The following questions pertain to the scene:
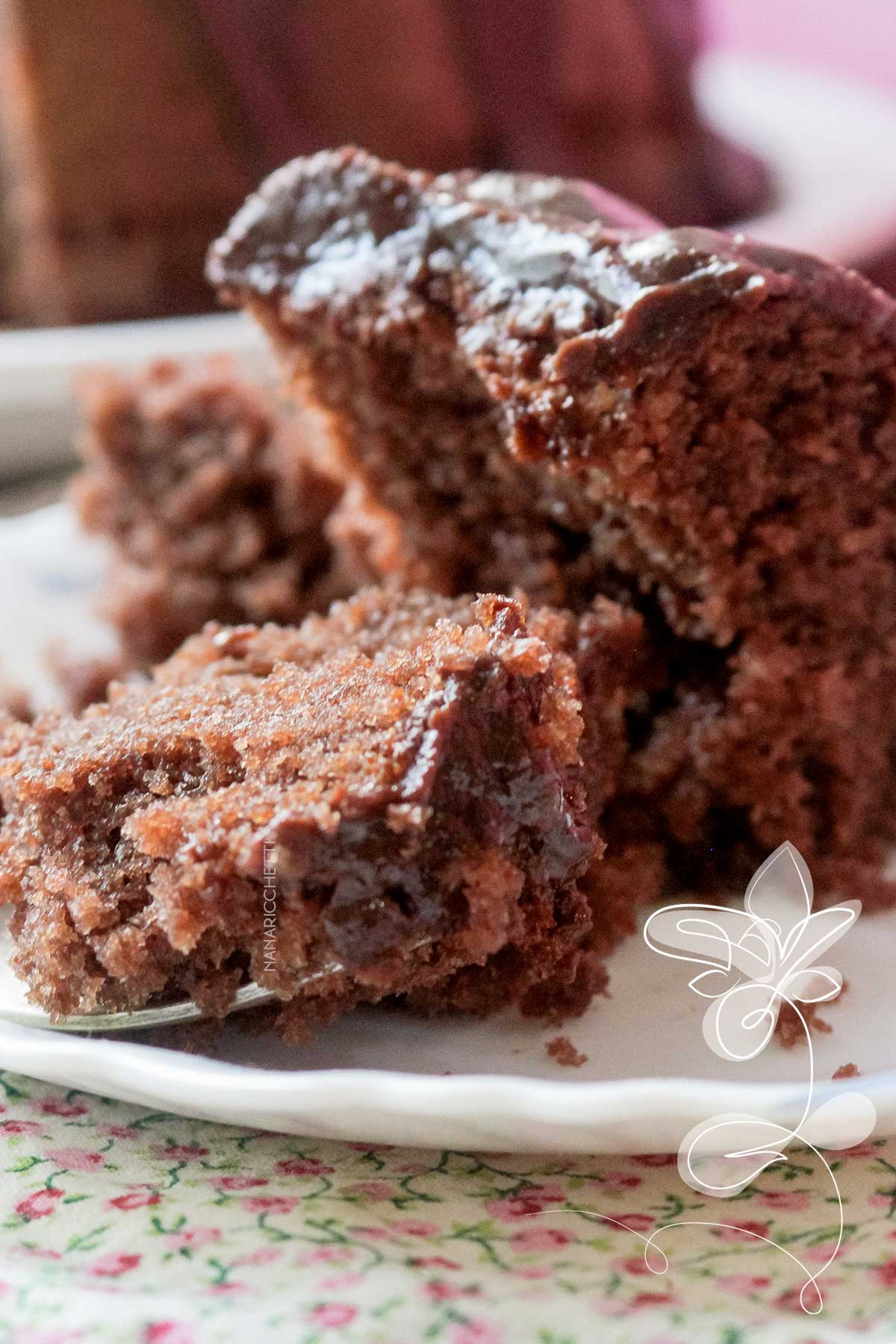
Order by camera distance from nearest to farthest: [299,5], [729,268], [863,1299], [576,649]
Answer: [863,1299] < [729,268] < [576,649] < [299,5]

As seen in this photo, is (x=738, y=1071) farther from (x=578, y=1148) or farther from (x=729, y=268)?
(x=729, y=268)

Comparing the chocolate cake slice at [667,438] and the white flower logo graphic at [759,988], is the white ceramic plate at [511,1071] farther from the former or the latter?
the chocolate cake slice at [667,438]

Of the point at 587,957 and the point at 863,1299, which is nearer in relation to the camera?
the point at 863,1299

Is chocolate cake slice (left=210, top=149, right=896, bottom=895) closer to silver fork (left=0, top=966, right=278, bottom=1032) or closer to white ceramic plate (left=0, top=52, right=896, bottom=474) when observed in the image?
silver fork (left=0, top=966, right=278, bottom=1032)

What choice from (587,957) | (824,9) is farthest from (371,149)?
(824,9)

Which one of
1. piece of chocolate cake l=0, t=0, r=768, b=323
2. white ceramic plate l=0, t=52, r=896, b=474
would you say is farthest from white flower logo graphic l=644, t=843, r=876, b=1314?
piece of chocolate cake l=0, t=0, r=768, b=323

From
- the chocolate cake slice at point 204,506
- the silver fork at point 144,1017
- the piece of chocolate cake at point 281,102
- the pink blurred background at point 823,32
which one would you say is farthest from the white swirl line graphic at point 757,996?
the pink blurred background at point 823,32
